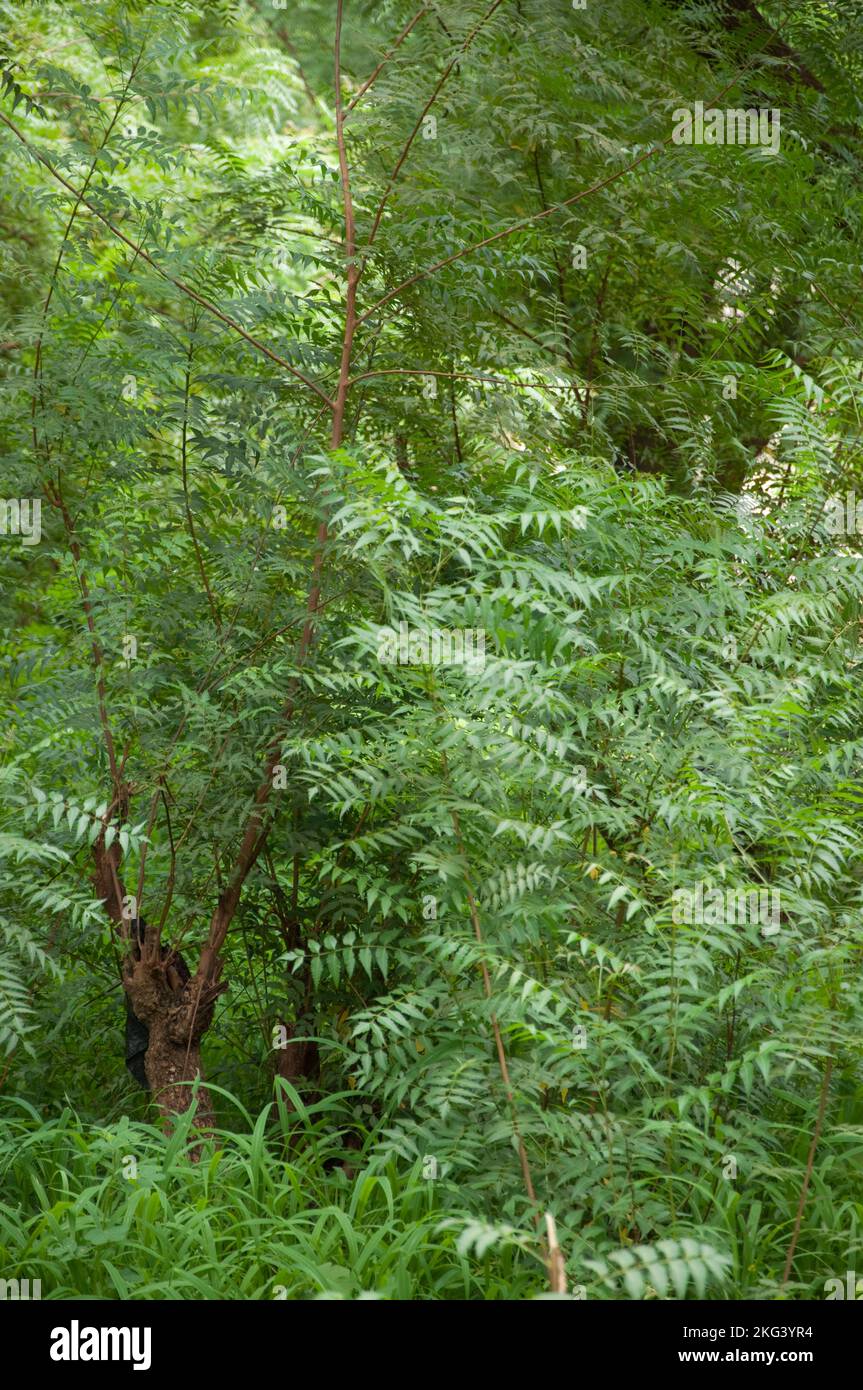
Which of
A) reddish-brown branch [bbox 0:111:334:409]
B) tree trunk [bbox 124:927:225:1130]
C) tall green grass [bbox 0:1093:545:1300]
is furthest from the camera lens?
tree trunk [bbox 124:927:225:1130]

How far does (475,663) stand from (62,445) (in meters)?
1.87

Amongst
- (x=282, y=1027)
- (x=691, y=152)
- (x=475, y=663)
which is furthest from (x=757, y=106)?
(x=282, y=1027)

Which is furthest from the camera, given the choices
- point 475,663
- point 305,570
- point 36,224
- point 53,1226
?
point 36,224

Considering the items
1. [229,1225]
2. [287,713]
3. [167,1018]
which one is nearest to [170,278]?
[287,713]

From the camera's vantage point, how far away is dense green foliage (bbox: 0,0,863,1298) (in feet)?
9.68

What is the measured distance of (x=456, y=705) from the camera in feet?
10.1

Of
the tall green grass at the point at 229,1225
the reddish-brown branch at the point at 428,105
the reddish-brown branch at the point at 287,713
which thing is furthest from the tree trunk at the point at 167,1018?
→ the reddish-brown branch at the point at 428,105

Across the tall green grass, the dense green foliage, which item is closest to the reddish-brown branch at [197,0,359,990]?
the dense green foliage

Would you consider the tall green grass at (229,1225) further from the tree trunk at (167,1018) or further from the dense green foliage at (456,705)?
the tree trunk at (167,1018)

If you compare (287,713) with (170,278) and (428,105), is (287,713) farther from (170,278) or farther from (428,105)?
(428,105)

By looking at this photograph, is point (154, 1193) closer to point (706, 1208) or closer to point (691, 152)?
point (706, 1208)

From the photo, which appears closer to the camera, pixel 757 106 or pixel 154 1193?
pixel 154 1193

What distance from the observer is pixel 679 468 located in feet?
18.1

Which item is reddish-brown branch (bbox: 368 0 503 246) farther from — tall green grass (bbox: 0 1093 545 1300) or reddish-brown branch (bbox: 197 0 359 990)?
tall green grass (bbox: 0 1093 545 1300)
